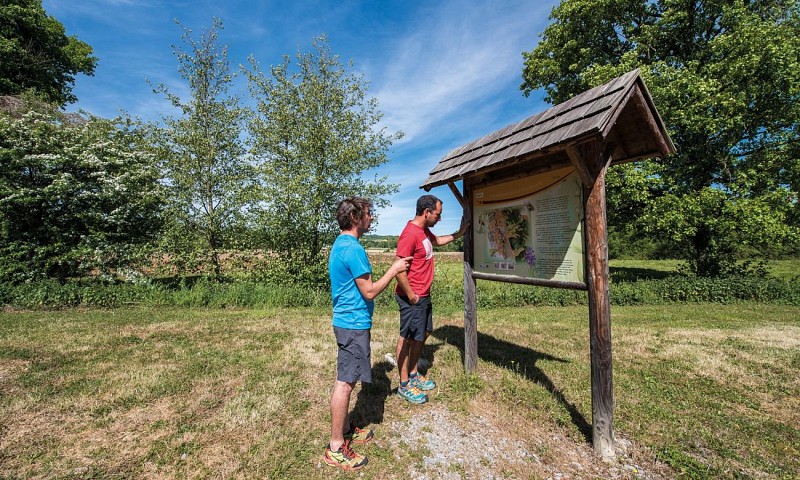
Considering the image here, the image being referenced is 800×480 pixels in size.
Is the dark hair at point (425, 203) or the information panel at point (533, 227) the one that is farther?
the dark hair at point (425, 203)

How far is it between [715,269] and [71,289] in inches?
961

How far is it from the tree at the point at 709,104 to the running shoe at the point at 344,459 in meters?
15.3

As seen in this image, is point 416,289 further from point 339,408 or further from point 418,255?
point 339,408

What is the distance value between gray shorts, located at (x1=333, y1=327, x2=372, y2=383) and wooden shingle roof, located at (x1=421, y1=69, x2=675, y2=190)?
98.4 inches

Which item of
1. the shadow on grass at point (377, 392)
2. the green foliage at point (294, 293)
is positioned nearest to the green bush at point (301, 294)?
the green foliage at point (294, 293)

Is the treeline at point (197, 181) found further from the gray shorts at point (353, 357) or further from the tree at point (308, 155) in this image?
the gray shorts at point (353, 357)

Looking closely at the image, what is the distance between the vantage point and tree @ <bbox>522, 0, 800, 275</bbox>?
41.6 feet

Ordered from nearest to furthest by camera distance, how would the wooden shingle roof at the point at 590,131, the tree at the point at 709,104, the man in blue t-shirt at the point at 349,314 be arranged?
the man in blue t-shirt at the point at 349,314 → the wooden shingle roof at the point at 590,131 → the tree at the point at 709,104

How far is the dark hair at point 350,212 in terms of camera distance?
3.03 m

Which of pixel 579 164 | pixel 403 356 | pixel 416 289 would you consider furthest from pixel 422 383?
pixel 579 164

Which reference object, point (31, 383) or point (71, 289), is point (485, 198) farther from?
point (71, 289)

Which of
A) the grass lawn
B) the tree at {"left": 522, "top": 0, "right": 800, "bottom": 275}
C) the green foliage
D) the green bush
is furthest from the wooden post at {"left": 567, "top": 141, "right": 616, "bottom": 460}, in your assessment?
the tree at {"left": 522, "top": 0, "right": 800, "bottom": 275}

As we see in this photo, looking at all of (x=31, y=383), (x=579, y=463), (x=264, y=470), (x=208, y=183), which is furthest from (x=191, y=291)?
(x=579, y=463)

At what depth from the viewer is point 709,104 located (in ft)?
42.6
